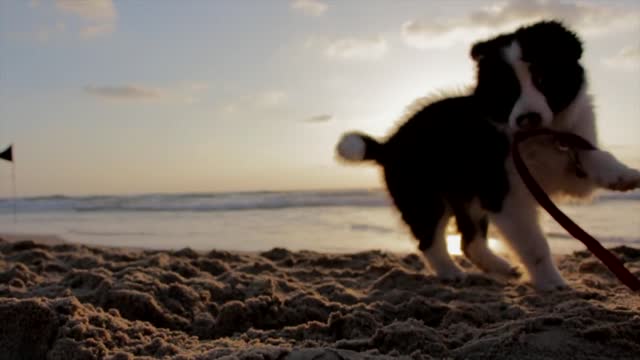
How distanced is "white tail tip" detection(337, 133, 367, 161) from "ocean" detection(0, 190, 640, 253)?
0.46 meters

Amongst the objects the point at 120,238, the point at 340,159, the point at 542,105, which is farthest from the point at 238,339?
the point at 120,238

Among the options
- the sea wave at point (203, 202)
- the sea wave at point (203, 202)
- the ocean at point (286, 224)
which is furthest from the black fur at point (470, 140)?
the sea wave at point (203, 202)

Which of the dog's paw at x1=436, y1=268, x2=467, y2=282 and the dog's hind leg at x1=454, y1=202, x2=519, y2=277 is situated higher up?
the dog's hind leg at x1=454, y1=202, x2=519, y2=277

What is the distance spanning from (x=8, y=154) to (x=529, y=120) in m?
4.15

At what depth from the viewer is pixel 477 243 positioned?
509 centimetres

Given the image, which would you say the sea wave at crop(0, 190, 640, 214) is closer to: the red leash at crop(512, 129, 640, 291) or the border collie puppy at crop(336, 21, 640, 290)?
the border collie puppy at crop(336, 21, 640, 290)

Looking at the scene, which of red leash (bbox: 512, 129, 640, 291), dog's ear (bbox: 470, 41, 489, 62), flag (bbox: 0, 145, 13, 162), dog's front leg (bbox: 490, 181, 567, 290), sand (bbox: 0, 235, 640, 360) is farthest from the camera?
flag (bbox: 0, 145, 13, 162)

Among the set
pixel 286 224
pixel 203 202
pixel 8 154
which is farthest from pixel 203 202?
pixel 8 154

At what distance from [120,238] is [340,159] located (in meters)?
4.90

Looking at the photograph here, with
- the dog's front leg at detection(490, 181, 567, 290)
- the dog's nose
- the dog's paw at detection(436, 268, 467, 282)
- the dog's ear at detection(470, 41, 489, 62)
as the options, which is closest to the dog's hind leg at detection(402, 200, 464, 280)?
the dog's paw at detection(436, 268, 467, 282)

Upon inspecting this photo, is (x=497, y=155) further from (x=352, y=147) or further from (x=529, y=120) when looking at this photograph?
(x=352, y=147)

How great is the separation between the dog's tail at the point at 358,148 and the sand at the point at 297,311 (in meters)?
0.79

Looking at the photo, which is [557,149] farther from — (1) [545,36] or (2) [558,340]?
(2) [558,340]

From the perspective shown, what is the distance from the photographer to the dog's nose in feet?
12.0
